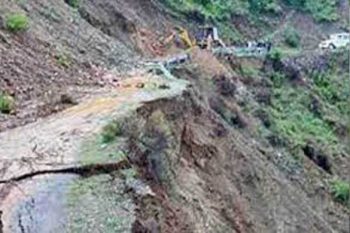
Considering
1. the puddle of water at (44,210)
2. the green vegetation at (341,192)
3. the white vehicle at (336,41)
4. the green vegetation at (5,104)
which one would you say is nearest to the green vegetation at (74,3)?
the green vegetation at (341,192)

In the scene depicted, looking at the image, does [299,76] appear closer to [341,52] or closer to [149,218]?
[341,52]

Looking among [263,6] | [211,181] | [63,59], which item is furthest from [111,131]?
[263,6]

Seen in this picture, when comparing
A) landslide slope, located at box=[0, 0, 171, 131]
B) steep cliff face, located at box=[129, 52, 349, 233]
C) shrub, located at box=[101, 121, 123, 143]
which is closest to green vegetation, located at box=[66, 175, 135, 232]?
steep cliff face, located at box=[129, 52, 349, 233]

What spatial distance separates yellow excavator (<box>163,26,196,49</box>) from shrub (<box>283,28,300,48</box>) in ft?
21.0

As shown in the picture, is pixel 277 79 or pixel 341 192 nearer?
pixel 341 192

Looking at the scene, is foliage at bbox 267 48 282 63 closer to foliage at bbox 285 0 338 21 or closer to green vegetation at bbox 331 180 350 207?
foliage at bbox 285 0 338 21

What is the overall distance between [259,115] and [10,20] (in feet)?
37.0

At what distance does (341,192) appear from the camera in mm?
25047

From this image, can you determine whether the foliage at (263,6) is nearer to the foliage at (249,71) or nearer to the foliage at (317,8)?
the foliage at (317,8)

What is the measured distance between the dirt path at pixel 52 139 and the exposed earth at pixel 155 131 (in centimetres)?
3

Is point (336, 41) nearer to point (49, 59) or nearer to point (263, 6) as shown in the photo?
point (263, 6)

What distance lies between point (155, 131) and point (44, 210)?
3414 millimetres

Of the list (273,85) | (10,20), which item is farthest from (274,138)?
(10,20)

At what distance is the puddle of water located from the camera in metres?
10.9
